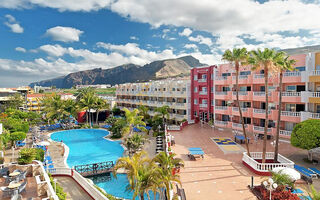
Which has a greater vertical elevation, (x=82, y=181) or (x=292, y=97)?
(x=292, y=97)

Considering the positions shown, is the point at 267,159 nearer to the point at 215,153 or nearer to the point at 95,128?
the point at 215,153

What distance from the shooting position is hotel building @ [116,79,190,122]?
136 ft

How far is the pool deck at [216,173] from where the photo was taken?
13.0 metres

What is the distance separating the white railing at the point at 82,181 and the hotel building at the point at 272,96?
2258cm

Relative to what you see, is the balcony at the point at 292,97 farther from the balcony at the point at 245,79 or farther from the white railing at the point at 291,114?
the balcony at the point at 245,79

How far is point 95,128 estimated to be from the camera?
43812 millimetres

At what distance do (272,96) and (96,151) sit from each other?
27729 millimetres

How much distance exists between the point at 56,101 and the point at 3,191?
35016mm

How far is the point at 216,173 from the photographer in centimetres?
1619

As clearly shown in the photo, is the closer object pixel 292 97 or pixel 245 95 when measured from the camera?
pixel 292 97

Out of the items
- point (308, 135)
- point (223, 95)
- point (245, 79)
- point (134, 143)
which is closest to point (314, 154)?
point (308, 135)

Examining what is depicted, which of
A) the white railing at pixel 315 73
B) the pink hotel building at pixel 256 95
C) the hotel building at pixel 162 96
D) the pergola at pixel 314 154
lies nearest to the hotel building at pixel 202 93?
the pink hotel building at pixel 256 95

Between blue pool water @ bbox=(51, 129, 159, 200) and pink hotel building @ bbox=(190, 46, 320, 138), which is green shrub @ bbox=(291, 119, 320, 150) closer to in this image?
pink hotel building @ bbox=(190, 46, 320, 138)

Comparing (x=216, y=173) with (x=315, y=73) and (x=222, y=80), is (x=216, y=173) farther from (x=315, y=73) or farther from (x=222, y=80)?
(x=222, y=80)
